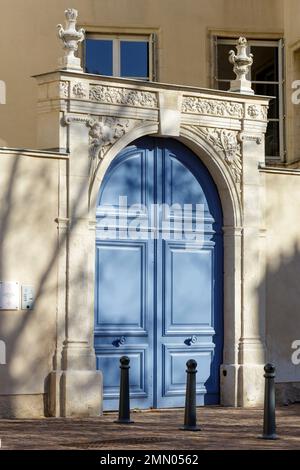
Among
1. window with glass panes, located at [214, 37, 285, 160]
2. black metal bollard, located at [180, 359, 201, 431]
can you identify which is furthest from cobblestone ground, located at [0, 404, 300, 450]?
window with glass panes, located at [214, 37, 285, 160]

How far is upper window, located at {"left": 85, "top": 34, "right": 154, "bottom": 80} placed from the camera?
771 inches

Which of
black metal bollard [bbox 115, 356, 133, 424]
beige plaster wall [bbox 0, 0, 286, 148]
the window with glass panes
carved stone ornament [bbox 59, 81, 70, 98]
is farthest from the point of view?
the window with glass panes

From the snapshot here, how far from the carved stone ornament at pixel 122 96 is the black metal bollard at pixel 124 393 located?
3.24 m

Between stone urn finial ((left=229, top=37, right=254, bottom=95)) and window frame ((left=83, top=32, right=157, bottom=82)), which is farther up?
window frame ((left=83, top=32, right=157, bottom=82))

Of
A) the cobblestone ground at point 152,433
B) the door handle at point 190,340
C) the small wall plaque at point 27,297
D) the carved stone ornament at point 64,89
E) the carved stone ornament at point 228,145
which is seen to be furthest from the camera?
the carved stone ornament at point 228,145

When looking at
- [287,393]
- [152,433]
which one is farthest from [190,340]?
[152,433]

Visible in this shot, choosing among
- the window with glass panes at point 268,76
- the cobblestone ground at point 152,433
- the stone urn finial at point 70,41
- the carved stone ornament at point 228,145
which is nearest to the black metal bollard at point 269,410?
the cobblestone ground at point 152,433

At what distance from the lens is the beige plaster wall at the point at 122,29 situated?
1898cm

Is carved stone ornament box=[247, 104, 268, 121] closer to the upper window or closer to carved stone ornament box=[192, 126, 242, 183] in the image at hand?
carved stone ornament box=[192, 126, 242, 183]

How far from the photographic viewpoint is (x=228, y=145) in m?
15.9

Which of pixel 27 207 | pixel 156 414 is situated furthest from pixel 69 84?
pixel 156 414

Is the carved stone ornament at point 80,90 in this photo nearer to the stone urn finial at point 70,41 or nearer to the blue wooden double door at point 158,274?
the stone urn finial at point 70,41

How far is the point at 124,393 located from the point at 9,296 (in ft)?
5.68

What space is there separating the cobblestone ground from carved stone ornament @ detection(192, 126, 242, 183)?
314 cm
